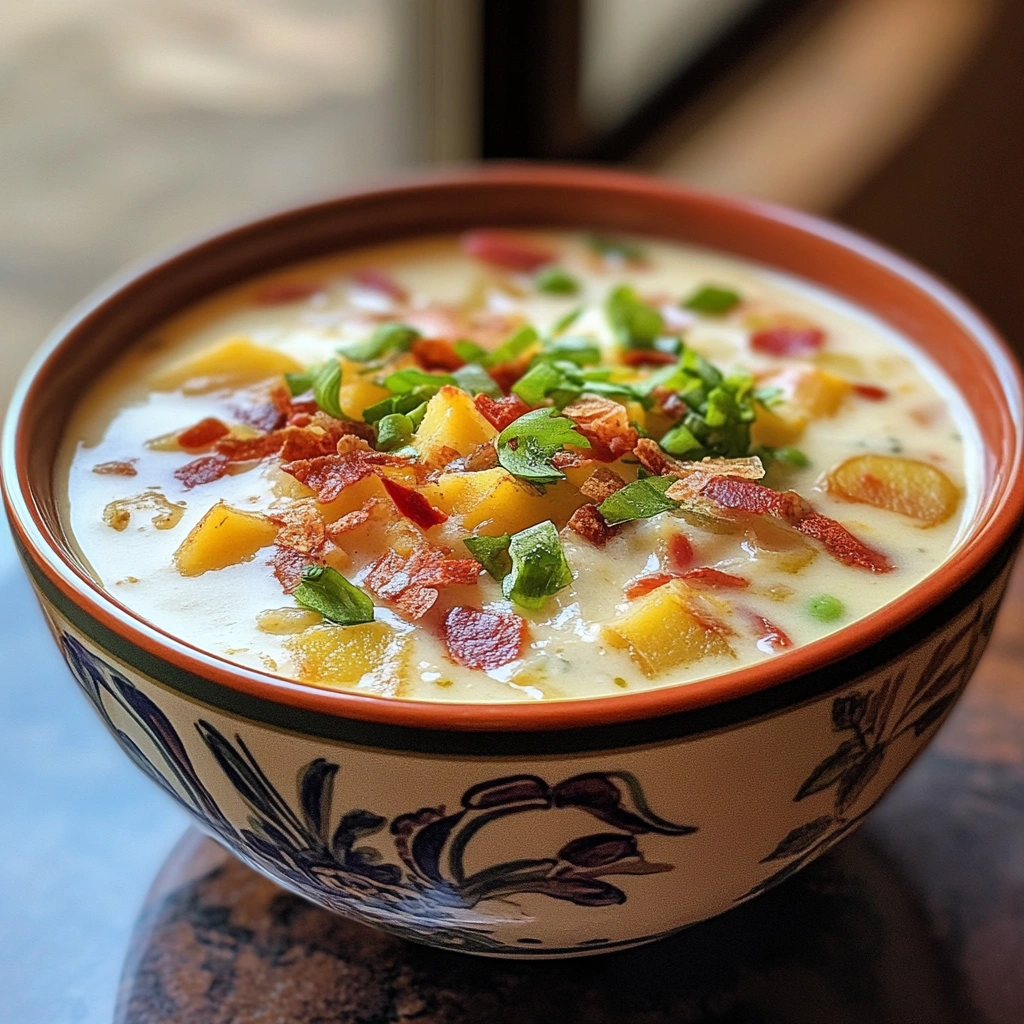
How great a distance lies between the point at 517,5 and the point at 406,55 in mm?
222

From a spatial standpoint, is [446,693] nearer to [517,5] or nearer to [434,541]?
[434,541]

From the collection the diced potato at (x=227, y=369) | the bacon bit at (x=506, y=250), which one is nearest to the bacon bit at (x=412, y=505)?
the diced potato at (x=227, y=369)

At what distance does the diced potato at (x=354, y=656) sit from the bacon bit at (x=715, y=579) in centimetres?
23

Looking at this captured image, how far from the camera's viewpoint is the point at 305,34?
91.0 inches

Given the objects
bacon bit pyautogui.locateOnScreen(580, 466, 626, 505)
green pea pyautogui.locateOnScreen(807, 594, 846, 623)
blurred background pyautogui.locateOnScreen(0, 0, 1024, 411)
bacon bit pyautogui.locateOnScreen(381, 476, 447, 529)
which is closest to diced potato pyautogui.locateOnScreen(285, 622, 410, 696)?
bacon bit pyautogui.locateOnScreen(381, 476, 447, 529)

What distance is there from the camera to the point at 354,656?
3.25 ft

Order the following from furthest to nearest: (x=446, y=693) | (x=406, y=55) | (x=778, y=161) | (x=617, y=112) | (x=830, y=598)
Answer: (x=778, y=161) < (x=617, y=112) < (x=406, y=55) < (x=830, y=598) < (x=446, y=693)

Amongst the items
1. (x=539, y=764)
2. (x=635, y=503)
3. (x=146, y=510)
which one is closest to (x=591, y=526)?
(x=635, y=503)

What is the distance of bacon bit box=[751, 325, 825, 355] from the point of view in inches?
59.1

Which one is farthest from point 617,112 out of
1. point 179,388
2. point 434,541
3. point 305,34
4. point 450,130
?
point 434,541

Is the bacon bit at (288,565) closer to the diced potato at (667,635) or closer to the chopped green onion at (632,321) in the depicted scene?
the diced potato at (667,635)

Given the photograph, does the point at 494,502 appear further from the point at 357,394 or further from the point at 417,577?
the point at 357,394

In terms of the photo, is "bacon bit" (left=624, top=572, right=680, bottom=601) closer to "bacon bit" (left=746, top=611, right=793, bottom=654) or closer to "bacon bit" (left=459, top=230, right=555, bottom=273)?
"bacon bit" (left=746, top=611, right=793, bottom=654)

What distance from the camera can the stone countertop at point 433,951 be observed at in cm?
114
